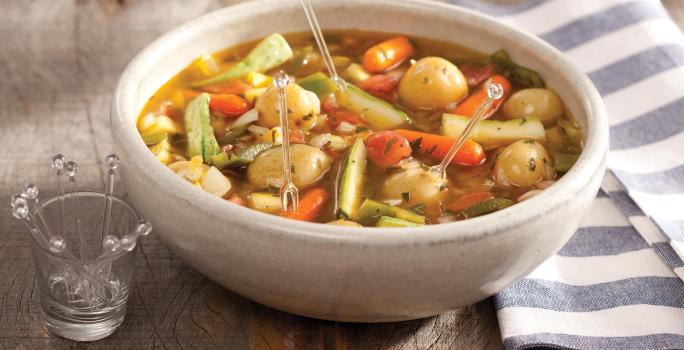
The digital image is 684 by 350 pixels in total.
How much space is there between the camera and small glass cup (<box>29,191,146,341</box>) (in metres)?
1.83

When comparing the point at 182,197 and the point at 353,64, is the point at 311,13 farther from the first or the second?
the point at 182,197

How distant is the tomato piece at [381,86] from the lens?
250cm

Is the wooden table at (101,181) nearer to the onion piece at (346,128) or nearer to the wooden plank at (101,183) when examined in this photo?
the wooden plank at (101,183)

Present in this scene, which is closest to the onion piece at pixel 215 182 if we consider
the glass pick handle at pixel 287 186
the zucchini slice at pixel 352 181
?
the glass pick handle at pixel 287 186

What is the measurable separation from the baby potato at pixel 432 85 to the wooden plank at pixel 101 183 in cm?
59

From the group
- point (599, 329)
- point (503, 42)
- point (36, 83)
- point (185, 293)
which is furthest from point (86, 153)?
point (599, 329)

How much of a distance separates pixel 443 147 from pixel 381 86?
1.12ft

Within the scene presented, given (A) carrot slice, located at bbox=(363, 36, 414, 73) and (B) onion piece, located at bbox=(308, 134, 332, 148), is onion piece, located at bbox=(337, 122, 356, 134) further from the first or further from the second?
(A) carrot slice, located at bbox=(363, 36, 414, 73)

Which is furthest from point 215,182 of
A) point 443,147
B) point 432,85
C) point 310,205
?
point 432,85

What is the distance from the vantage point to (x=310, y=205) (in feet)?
6.64

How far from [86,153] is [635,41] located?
5.70 feet

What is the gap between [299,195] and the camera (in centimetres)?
207

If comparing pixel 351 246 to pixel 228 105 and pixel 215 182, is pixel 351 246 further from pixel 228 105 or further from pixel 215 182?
pixel 228 105

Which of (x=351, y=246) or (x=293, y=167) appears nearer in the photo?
(x=351, y=246)
